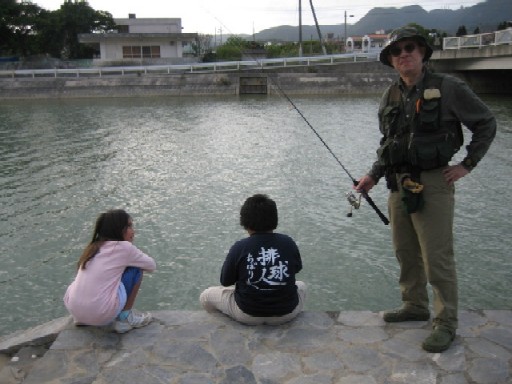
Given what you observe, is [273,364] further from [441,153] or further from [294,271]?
[441,153]

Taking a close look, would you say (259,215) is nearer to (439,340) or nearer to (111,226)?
(111,226)

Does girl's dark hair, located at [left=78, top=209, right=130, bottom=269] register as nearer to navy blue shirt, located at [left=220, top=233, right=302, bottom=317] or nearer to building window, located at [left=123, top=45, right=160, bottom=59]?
navy blue shirt, located at [left=220, top=233, right=302, bottom=317]

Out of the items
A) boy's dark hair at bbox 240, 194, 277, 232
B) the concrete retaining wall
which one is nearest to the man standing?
boy's dark hair at bbox 240, 194, 277, 232

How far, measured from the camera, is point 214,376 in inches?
119

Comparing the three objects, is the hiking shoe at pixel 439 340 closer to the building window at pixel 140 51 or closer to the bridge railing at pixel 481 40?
the bridge railing at pixel 481 40

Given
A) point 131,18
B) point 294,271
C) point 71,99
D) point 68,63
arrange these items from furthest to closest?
point 131,18, point 68,63, point 71,99, point 294,271

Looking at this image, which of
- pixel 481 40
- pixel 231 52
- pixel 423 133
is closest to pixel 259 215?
pixel 423 133

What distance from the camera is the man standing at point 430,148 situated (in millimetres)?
3035

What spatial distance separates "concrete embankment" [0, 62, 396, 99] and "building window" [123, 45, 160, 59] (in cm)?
1391

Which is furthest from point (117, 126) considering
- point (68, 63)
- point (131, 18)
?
point (131, 18)

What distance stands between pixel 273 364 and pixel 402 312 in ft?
3.60

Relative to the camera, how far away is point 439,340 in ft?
10.5

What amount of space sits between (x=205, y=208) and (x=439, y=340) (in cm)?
536

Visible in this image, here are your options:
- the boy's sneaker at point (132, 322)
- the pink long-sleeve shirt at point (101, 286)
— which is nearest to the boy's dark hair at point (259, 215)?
the pink long-sleeve shirt at point (101, 286)
